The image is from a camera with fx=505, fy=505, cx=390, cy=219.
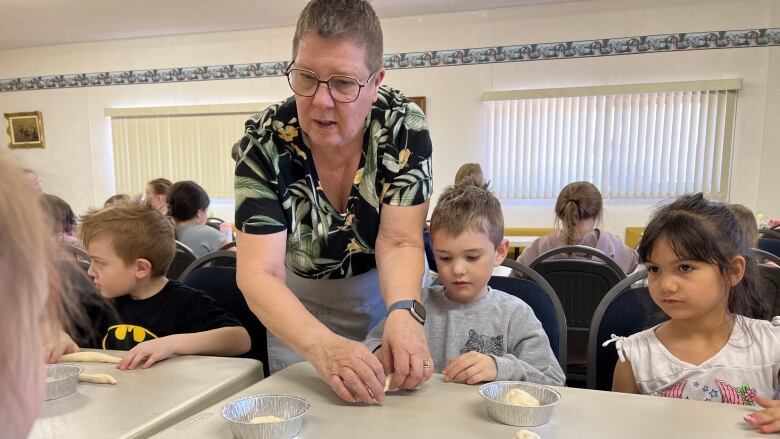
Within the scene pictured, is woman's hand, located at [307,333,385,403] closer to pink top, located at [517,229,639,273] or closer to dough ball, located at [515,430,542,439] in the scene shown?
dough ball, located at [515,430,542,439]

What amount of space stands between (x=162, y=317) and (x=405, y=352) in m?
0.98

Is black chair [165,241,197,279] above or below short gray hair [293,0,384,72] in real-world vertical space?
below

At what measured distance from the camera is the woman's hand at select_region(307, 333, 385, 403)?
3.02ft

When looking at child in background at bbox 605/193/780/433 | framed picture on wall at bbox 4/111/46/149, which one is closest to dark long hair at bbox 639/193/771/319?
child in background at bbox 605/193/780/433

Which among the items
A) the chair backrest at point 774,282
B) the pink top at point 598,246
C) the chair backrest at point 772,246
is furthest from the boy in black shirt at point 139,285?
the chair backrest at point 772,246

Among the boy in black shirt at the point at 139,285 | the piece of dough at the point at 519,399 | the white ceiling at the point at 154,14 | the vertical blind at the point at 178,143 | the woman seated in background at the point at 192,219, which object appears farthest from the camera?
the vertical blind at the point at 178,143

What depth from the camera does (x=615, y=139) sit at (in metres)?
5.42

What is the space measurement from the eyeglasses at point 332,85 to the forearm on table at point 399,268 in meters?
0.37

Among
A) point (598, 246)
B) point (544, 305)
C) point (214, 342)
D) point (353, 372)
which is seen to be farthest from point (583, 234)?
point (353, 372)

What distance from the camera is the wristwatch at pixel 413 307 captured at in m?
1.09

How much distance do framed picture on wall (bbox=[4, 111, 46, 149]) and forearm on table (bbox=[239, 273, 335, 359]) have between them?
26.1 ft

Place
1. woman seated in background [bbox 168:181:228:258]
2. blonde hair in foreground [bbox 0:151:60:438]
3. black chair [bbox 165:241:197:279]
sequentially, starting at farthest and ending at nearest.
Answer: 1. woman seated in background [bbox 168:181:228:258]
2. black chair [bbox 165:241:197:279]
3. blonde hair in foreground [bbox 0:151:60:438]

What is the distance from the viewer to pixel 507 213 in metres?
5.86

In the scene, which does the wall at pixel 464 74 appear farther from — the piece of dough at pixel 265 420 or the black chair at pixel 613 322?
the piece of dough at pixel 265 420
